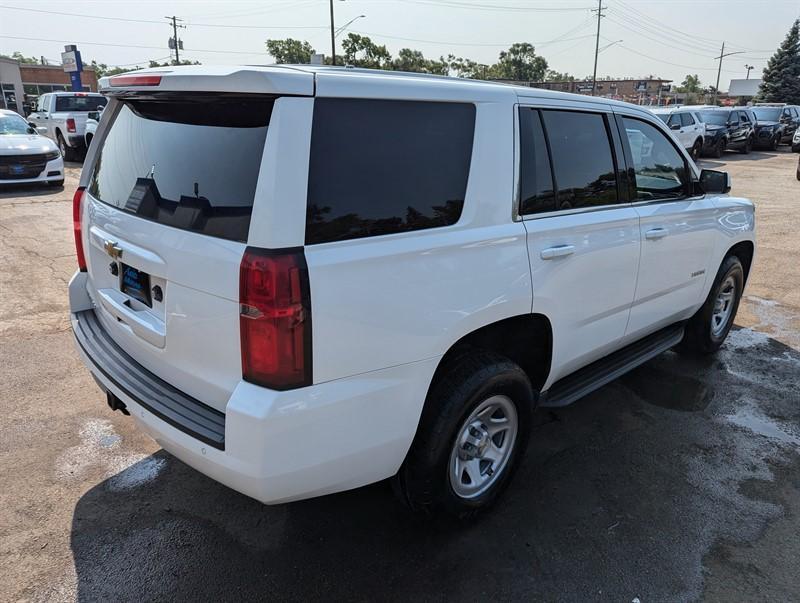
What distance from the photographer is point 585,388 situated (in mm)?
3434

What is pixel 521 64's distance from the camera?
10462 centimetres

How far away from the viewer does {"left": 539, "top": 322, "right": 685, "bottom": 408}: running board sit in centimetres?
333

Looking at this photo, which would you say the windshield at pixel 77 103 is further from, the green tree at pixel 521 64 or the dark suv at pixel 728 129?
the green tree at pixel 521 64

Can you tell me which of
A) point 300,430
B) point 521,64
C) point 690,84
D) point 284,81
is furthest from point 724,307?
point 690,84

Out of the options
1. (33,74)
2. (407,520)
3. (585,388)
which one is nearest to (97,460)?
(407,520)

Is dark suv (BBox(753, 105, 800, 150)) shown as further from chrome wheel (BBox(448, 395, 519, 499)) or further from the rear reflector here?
the rear reflector

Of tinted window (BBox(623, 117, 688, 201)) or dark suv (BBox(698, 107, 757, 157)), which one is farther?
dark suv (BBox(698, 107, 757, 157))

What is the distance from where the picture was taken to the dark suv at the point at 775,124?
85.9ft

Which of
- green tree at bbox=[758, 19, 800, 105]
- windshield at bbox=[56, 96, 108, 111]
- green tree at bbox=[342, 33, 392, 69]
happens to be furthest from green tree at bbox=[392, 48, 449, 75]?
windshield at bbox=[56, 96, 108, 111]

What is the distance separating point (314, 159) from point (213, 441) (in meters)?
1.09

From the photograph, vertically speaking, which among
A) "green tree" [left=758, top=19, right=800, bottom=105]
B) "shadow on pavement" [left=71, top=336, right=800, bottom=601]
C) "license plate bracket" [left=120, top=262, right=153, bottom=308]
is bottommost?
"shadow on pavement" [left=71, top=336, right=800, bottom=601]

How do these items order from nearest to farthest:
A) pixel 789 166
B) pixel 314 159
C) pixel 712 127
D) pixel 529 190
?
pixel 314 159 < pixel 529 190 < pixel 789 166 < pixel 712 127

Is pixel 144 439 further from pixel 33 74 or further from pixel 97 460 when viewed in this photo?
pixel 33 74

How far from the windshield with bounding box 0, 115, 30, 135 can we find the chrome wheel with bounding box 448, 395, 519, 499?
13625 millimetres
